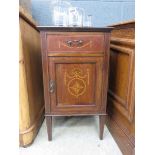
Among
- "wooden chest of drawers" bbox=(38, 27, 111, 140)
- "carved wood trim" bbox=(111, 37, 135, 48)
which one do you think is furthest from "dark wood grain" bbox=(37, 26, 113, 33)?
"carved wood trim" bbox=(111, 37, 135, 48)

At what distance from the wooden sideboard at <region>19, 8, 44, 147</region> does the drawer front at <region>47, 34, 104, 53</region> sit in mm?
191

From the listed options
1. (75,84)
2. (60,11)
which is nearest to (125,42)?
(75,84)

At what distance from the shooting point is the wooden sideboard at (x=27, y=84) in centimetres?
107

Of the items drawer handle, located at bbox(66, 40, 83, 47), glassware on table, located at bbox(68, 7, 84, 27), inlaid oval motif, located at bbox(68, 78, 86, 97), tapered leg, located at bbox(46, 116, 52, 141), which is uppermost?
glassware on table, located at bbox(68, 7, 84, 27)

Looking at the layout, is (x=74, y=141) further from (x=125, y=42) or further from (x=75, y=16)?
(x=75, y=16)

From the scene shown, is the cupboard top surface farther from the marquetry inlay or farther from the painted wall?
the painted wall

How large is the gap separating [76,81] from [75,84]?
2cm

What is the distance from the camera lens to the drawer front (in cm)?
103

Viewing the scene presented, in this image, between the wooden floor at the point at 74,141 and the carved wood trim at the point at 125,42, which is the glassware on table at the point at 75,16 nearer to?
the carved wood trim at the point at 125,42

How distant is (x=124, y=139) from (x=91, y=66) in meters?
0.50

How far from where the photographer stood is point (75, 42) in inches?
41.1
